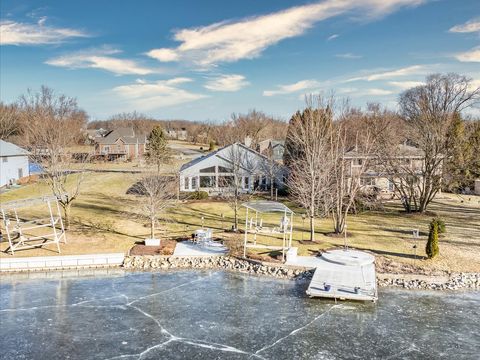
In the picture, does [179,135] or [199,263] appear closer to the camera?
[199,263]

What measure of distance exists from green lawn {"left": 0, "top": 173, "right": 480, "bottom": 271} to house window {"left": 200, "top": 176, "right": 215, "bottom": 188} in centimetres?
394

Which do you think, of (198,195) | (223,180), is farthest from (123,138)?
(198,195)

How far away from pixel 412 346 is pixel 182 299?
9.15 meters

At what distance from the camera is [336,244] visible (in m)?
24.5

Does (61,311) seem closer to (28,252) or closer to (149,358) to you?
(149,358)

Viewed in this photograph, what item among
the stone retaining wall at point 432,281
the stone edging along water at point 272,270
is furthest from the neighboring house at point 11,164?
→ the stone retaining wall at point 432,281

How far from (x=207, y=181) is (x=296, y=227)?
14677 mm

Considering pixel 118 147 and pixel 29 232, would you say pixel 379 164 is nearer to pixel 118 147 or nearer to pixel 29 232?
pixel 29 232

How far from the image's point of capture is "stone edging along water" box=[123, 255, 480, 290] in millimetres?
19453

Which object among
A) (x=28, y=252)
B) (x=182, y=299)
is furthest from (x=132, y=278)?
(x=28, y=252)

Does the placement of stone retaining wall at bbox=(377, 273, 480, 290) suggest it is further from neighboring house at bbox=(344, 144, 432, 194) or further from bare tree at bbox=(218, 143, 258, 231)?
bare tree at bbox=(218, 143, 258, 231)

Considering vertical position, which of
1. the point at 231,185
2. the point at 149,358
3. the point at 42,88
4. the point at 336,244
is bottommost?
the point at 149,358

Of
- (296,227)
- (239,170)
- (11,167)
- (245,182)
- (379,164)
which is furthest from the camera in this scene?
(11,167)

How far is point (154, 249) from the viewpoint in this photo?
23438 millimetres
